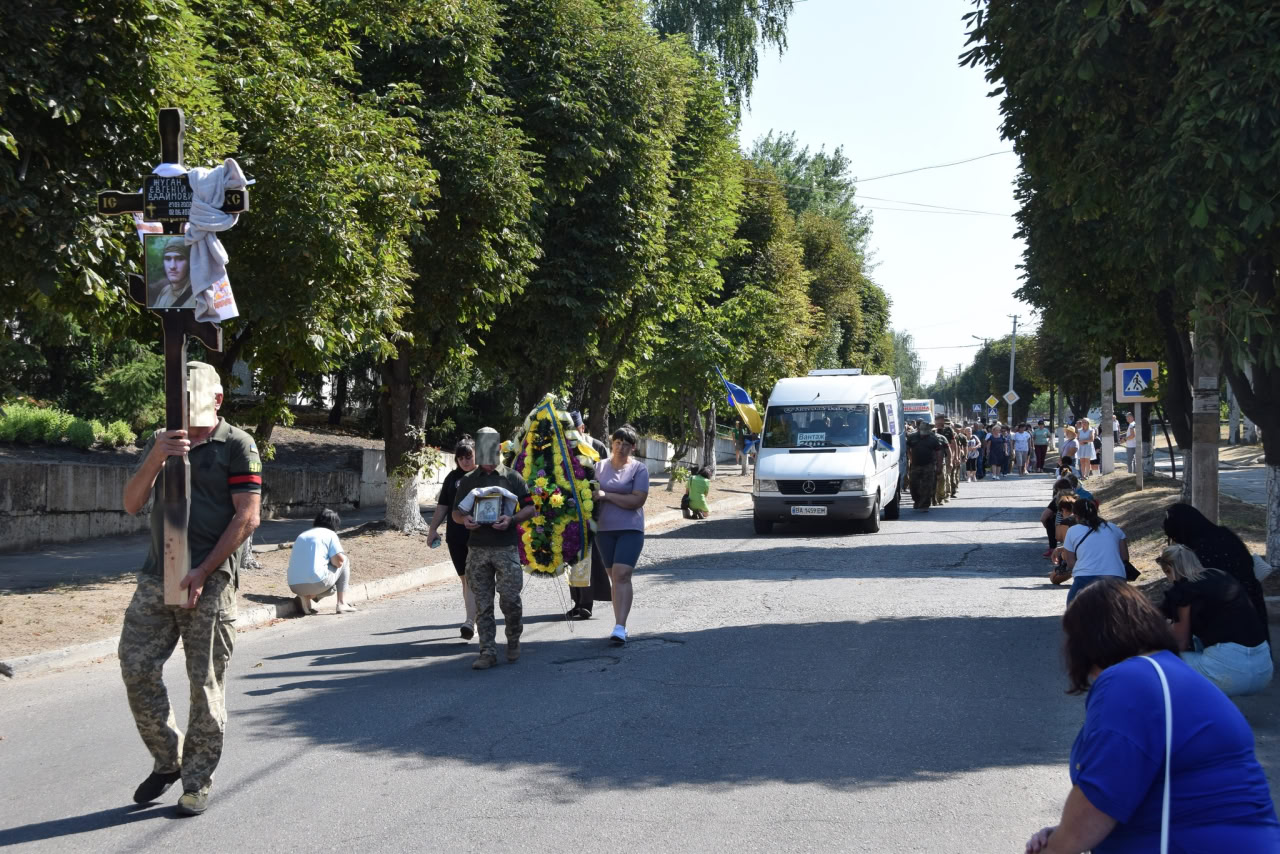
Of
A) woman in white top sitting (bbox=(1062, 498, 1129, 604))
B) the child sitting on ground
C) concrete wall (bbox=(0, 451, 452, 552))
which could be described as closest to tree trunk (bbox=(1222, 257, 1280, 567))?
woman in white top sitting (bbox=(1062, 498, 1129, 604))

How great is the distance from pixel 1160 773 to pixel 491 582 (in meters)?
6.63

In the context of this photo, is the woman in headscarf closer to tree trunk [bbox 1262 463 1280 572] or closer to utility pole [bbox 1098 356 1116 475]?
tree trunk [bbox 1262 463 1280 572]

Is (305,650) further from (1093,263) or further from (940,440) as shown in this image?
(940,440)

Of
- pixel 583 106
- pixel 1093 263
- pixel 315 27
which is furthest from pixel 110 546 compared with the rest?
pixel 1093 263

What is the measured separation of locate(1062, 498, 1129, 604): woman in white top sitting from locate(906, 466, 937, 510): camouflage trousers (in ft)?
55.6

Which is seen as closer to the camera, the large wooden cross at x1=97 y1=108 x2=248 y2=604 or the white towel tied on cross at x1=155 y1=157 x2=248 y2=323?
the large wooden cross at x1=97 y1=108 x2=248 y2=604

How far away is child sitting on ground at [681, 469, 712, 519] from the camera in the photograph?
76.6 feet

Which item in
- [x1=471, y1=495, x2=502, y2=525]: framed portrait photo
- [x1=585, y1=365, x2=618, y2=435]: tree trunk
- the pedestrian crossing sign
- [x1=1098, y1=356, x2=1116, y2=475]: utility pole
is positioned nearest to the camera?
[x1=471, y1=495, x2=502, y2=525]: framed portrait photo

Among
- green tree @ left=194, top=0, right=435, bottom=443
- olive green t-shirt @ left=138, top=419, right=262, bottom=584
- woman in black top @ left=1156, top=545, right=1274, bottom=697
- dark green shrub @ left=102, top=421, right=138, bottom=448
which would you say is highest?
green tree @ left=194, top=0, right=435, bottom=443

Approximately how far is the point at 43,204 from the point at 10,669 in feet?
11.6

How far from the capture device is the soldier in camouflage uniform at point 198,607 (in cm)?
547

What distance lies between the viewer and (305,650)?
32.9 ft

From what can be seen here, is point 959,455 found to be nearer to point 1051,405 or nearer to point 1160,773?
point 1160,773

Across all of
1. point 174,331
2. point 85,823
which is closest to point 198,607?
point 85,823
